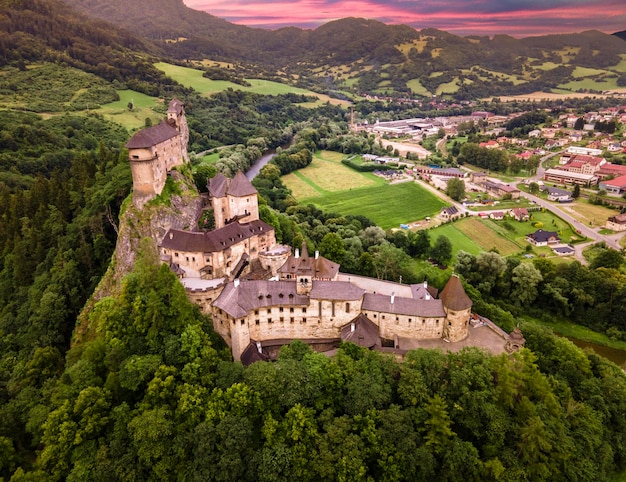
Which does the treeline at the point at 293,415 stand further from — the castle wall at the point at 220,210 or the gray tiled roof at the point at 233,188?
the gray tiled roof at the point at 233,188

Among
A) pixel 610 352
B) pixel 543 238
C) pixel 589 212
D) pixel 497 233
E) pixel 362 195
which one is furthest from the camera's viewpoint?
pixel 362 195

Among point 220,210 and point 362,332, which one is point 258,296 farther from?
point 220,210

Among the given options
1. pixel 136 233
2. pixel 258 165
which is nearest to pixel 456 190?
pixel 258 165

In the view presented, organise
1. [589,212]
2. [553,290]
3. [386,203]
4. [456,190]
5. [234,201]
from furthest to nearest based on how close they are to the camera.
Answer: [456,190] → [386,203] → [589,212] → [553,290] → [234,201]

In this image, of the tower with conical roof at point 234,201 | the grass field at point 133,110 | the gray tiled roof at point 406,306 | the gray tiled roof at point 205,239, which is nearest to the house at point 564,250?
the gray tiled roof at point 406,306

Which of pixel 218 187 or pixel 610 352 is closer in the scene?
pixel 218 187

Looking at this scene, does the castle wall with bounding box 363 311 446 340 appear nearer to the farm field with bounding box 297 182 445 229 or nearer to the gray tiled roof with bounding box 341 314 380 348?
the gray tiled roof with bounding box 341 314 380 348
